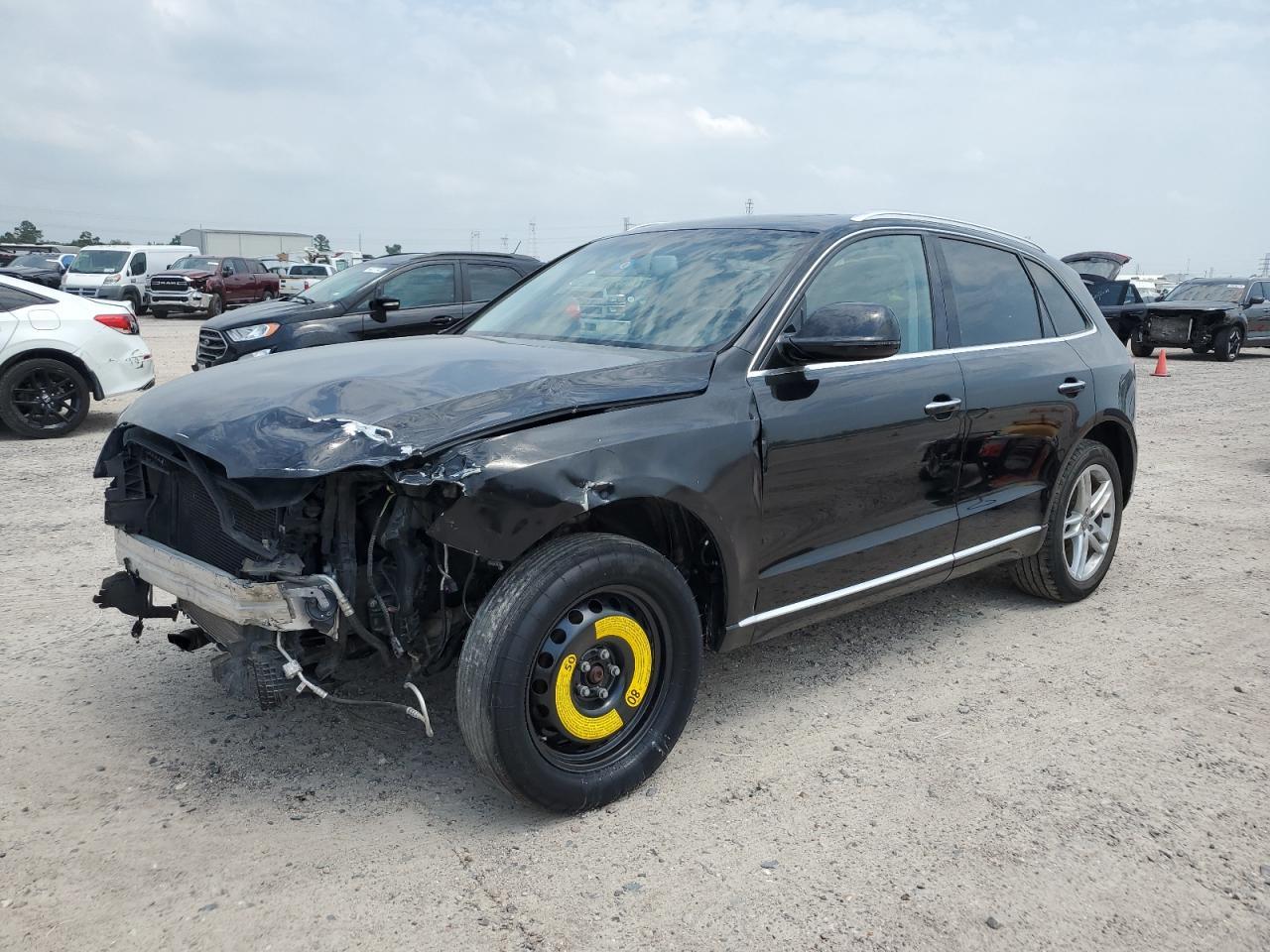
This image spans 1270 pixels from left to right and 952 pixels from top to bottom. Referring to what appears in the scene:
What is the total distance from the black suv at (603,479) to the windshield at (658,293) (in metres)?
0.01

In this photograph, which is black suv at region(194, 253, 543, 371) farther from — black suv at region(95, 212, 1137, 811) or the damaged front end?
the damaged front end

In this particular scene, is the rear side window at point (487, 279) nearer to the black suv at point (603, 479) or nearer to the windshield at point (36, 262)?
the black suv at point (603, 479)

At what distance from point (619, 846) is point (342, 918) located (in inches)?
30.8

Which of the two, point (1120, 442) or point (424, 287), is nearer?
point (1120, 442)

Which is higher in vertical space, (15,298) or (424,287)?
(424,287)

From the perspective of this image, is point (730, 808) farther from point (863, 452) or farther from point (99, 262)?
point (99, 262)

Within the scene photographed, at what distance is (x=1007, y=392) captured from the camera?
438cm

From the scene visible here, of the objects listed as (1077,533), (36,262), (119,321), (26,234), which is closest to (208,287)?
(36,262)

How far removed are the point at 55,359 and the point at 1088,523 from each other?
858cm

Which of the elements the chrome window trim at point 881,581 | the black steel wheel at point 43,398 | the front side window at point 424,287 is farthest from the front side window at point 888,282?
the black steel wheel at point 43,398

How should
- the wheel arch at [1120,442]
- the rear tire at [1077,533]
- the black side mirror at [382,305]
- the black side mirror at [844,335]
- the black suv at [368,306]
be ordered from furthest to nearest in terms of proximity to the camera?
the black suv at [368,306] → the black side mirror at [382,305] → the wheel arch at [1120,442] → the rear tire at [1077,533] → the black side mirror at [844,335]

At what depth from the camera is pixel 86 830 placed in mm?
3004

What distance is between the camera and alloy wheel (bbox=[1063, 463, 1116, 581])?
502cm

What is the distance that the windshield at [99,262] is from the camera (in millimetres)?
27922
